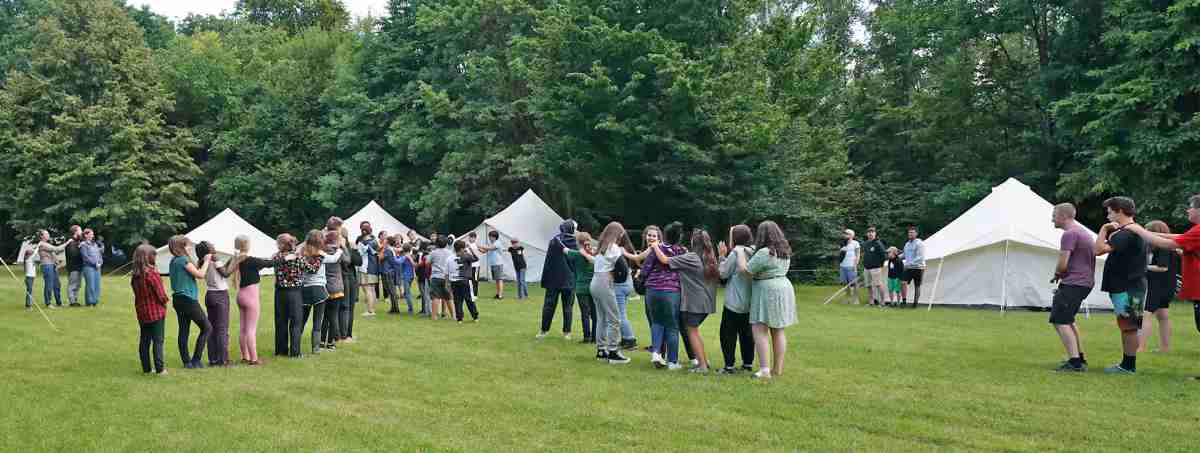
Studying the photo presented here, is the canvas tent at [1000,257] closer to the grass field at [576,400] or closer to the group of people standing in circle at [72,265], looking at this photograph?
the grass field at [576,400]

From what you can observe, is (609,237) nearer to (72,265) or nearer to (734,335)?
(734,335)

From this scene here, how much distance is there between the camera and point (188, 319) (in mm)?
9109

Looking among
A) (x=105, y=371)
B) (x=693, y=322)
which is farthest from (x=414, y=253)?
(x=693, y=322)

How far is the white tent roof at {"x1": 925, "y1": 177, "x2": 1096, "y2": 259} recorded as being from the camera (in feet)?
57.9

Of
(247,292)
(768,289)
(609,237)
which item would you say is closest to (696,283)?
(768,289)

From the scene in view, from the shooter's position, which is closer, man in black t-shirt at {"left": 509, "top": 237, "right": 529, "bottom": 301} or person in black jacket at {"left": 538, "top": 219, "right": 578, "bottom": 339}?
person in black jacket at {"left": 538, "top": 219, "right": 578, "bottom": 339}

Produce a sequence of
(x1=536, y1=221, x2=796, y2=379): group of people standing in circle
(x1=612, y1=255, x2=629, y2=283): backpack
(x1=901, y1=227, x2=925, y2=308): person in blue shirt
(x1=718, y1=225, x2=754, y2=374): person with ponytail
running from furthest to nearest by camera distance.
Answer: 1. (x1=901, y1=227, x2=925, y2=308): person in blue shirt
2. (x1=612, y1=255, x2=629, y2=283): backpack
3. (x1=718, y1=225, x2=754, y2=374): person with ponytail
4. (x1=536, y1=221, x2=796, y2=379): group of people standing in circle

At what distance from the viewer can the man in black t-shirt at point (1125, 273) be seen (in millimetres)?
8766

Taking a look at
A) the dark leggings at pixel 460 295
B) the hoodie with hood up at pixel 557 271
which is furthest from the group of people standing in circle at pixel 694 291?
the dark leggings at pixel 460 295

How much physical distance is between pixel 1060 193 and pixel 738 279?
18052mm

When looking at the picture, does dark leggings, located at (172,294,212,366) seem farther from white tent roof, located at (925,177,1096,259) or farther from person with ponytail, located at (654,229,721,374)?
white tent roof, located at (925,177,1096,259)

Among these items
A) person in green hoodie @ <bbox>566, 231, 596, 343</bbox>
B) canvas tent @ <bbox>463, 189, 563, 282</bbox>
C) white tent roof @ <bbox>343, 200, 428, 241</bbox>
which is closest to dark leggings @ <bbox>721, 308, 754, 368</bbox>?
person in green hoodie @ <bbox>566, 231, 596, 343</bbox>

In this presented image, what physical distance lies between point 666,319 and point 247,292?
419cm

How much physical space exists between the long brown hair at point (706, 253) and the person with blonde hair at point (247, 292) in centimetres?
423
